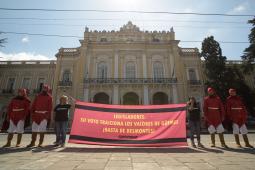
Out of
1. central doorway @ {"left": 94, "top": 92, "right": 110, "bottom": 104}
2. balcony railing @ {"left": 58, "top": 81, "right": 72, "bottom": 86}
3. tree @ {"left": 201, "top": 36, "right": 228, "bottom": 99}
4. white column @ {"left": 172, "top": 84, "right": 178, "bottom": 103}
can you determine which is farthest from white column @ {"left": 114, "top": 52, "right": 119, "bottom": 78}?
tree @ {"left": 201, "top": 36, "right": 228, "bottom": 99}

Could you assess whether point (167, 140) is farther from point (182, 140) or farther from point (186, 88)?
point (186, 88)

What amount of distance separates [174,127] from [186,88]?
59.5 feet

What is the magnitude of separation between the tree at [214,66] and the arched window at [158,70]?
17.4ft

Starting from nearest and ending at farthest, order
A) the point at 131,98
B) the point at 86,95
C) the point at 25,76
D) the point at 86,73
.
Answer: the point at 86,95
the point at 86,73
the point at 131,98
the point at 25,76

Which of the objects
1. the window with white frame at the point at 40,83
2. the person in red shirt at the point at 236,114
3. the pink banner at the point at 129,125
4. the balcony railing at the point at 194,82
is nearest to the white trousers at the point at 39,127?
the pink banner at the point at 129,125

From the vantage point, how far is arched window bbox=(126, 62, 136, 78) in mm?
22953

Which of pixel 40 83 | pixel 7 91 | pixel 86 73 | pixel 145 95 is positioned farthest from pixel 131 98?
pixel 7 91

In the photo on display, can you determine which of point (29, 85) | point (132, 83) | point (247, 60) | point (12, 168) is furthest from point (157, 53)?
point (12, 168)

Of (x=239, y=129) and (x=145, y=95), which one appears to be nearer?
(x=239, y=129)

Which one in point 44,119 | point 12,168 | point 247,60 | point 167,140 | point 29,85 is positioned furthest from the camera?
point 29,85

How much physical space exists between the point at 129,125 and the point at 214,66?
1947cm

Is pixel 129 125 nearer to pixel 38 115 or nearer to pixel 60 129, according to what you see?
pixel 60 129

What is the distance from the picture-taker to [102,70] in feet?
76.9

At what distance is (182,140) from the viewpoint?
5.06 meters
